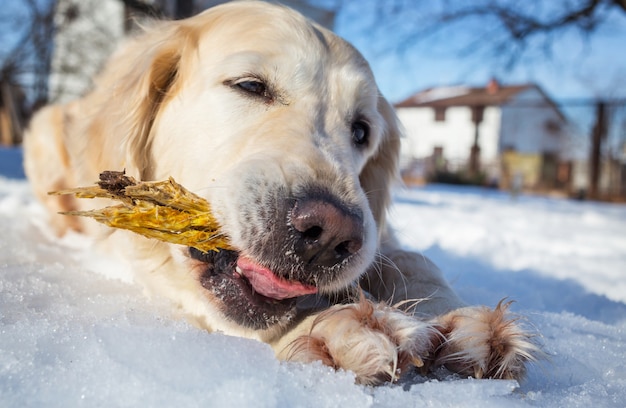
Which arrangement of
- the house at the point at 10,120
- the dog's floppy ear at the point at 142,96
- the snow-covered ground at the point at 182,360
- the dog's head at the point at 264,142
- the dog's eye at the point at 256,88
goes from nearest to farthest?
the snow-covered ground at the point at 182,360 < the dog's head at the point at 264,142 < the dog's eye at the point at 256,88 < the dog's floppy ear at the point at 142,96 < the house at the point at 10,120

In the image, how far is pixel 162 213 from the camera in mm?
1655

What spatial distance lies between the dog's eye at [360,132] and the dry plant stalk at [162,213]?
1003 millimetres

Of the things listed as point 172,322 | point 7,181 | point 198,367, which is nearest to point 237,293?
point 172,322

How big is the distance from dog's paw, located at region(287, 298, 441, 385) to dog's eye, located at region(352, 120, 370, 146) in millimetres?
1164

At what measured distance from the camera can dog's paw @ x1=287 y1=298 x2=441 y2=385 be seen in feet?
4.24

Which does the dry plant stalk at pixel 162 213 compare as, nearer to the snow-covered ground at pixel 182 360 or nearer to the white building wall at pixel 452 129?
the snow-covered ground at pixel 182 360

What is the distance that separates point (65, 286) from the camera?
1945 millimetres

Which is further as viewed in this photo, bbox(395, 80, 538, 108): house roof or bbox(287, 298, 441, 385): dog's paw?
bbox(395, 80, 538, 108): house roof

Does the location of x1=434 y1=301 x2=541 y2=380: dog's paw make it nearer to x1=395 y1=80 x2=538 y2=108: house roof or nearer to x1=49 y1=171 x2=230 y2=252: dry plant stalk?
x1=49 y1=171 x2=230 y2=252: dry plant stalk

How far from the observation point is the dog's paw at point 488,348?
1.38 metres

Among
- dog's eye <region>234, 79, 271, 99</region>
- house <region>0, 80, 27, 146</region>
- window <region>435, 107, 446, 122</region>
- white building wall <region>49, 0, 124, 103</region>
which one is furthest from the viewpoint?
window <region>435, 107, 446, 122</region>

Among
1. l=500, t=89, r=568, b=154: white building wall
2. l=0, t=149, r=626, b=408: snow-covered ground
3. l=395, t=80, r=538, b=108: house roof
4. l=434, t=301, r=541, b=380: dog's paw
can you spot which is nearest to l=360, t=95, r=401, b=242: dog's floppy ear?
l=0, t=149, r=626, b=408: snow-covered ground

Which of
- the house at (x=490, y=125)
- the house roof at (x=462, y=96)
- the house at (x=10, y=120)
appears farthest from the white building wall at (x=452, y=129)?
the house at (x=10, y=120)

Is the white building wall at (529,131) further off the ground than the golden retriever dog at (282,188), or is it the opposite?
the white building wall at (529,131)
